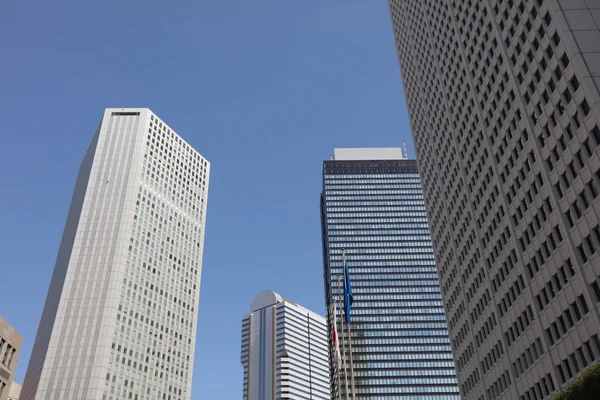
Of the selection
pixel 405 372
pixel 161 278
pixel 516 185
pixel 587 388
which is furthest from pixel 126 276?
pixel 587 388

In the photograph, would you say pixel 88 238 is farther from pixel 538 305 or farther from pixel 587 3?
pixel 587 3

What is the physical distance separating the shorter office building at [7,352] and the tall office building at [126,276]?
4594 cm

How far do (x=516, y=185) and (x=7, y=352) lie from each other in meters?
69.4

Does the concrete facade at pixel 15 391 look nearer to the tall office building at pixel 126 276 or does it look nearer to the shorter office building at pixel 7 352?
the tall office building at pixel 126 276

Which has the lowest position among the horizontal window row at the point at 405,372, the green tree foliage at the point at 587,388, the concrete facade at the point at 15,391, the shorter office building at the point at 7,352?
the green tree foliage at the point at 587,388

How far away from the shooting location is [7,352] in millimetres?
74438

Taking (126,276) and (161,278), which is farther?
(161,278)

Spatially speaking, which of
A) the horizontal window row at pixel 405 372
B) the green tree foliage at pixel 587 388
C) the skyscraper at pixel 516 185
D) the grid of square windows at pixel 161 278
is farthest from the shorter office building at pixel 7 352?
the horizontal window row at pixel 405 372

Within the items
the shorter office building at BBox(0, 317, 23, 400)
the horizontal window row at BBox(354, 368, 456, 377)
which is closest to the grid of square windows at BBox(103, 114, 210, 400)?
the shorter office building at BBox(0, 317, 23, 400)

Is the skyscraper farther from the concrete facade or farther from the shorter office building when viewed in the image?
the concrete facade

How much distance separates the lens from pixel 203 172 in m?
→ 180

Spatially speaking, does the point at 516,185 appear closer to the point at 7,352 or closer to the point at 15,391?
the point at 7,352

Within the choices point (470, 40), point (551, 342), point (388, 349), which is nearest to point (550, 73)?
point (470, 40)

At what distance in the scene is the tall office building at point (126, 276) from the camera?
126 m
